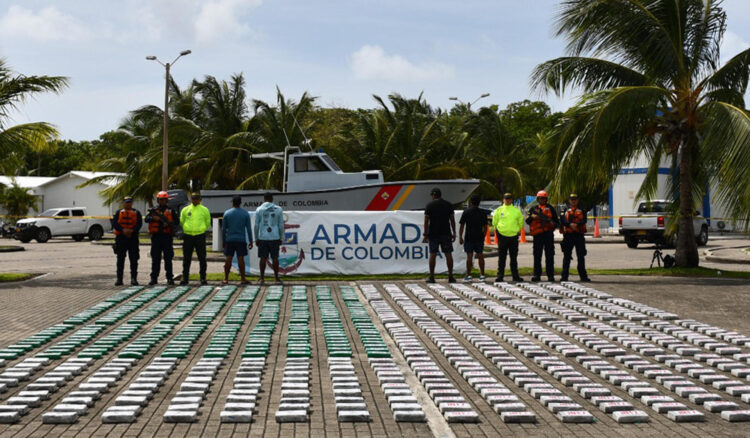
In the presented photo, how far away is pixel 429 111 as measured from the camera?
37.8 metres

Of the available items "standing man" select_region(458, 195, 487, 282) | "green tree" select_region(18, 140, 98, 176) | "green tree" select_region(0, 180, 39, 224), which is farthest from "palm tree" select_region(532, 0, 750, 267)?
"green tree" select_region(18, 140, 98, 176)

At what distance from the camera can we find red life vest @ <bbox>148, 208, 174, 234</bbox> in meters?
14.8

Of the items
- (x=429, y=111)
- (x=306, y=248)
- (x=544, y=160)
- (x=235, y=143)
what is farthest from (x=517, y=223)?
(x=429, y=111)

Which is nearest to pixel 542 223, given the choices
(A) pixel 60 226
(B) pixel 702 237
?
(B) pixel 702 237

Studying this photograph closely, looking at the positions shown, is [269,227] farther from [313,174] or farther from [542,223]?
[313,174]

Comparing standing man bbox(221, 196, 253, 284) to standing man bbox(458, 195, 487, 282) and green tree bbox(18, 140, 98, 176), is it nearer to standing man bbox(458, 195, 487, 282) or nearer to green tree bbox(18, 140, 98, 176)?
standing man bbox(458, 195, 487, 282)

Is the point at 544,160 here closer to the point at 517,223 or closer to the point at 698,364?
the point at 517,223

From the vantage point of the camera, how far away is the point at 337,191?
24.5 metres

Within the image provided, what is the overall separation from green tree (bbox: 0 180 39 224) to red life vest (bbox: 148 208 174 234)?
39.8m

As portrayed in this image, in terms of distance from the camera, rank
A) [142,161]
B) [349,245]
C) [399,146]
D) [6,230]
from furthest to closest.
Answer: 1. [6,230]
2. [142,161]
3. [399,146]
4. [349,245]

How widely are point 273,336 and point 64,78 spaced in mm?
11158

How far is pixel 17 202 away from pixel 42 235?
15.8m

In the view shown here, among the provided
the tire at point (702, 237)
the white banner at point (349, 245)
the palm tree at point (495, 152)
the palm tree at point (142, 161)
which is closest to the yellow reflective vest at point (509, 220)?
the white banner at point (349, 245)

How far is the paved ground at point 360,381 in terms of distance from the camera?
16.4 ft
